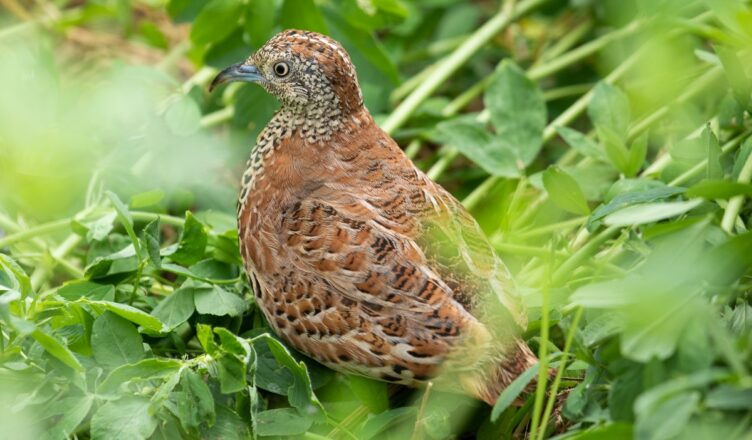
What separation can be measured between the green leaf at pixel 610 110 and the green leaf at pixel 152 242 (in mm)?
1281

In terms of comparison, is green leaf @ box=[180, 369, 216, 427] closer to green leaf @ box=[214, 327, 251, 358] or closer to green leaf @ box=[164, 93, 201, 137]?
green leaf @ box=[214, 327, 251, 358]

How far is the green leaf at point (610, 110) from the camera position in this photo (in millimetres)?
2879

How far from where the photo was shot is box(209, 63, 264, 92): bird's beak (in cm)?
259

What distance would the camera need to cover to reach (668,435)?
1521 millimetres

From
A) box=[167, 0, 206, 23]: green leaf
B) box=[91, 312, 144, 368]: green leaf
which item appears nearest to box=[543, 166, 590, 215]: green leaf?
Answer: box=[91, 312, 144, 368]: green leaf

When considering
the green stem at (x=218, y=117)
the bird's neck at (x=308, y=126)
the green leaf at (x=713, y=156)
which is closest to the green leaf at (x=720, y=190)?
the green leaf at (x=713, y=156)

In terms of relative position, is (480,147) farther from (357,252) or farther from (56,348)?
(56,348)

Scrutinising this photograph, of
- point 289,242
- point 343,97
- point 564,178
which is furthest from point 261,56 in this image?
point 564,178

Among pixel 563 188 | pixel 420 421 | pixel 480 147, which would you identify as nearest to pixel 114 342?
pixel 420 421

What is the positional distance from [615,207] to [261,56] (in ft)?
3.18

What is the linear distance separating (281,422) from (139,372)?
323 millimetres

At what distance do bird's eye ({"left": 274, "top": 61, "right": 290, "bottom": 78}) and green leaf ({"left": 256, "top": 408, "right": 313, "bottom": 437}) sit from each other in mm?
830

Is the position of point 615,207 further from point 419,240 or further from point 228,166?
point 228,166

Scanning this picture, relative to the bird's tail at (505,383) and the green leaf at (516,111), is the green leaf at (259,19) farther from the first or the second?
the bird's tail at (505,383)
